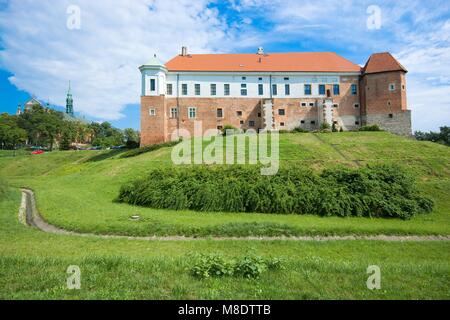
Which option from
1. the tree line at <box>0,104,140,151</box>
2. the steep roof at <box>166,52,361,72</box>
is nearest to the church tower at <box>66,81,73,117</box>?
the tree line at <box>0,104,140,151</box>

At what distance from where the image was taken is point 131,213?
51.1ft

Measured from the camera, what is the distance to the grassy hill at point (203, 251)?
5.11 meters

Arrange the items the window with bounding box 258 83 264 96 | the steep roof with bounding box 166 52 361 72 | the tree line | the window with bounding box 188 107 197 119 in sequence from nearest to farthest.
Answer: the window with bounding box 188 107 197 119 < the window with bounding box 258 83 264 96 < the steep roof with bounding box 166 52 361 72 < the tree line

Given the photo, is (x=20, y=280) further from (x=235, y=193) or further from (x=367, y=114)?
(x=367, y=114)

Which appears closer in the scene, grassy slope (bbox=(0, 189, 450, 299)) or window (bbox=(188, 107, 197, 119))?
grassy slope (bbox=(0, 189, 450, 299))

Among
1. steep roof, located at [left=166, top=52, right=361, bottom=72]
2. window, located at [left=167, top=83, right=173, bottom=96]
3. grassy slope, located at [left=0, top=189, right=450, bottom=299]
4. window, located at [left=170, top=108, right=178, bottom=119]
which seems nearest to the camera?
grassy slope, located at [left=0, top=189, right=450, bottom=299]

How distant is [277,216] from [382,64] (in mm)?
42043

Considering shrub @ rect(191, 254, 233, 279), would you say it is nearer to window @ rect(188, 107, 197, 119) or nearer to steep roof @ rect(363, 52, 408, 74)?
Result: window @ rect(188, 107, 197, 119)

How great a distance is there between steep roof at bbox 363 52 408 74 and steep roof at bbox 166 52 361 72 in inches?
95.7

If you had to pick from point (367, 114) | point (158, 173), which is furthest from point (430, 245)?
point (367, 114)

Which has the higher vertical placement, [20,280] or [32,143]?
[32,143]

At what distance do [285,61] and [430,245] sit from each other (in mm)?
46221

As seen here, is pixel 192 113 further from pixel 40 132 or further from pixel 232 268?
pixel 40 132

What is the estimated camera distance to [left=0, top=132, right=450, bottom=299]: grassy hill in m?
5.11
